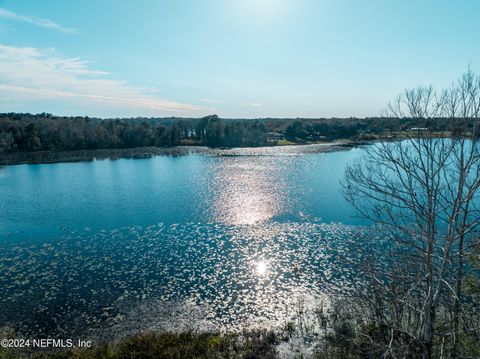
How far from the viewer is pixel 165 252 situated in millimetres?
24906

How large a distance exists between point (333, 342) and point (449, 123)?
10.0 m

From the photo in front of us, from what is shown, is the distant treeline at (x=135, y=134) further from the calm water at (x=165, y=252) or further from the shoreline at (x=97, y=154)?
the calm water at (x=165, y=252)

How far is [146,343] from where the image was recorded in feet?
45.2

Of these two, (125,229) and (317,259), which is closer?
(317,259)

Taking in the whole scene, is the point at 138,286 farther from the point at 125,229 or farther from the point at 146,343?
the point at 125,229

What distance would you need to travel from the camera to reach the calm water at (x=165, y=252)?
17.2 meters

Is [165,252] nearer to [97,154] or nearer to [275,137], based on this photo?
[97,154]

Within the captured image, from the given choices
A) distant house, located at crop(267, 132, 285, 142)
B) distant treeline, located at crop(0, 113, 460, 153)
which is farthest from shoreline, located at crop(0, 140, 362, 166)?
distant house, located at crop(267, 132, 285, 142)

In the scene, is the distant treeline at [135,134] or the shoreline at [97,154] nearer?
the shoreline at [97,154]

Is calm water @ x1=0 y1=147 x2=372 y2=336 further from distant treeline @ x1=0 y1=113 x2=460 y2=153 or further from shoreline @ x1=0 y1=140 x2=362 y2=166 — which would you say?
distant treeline @ x1=0 y1=113 x2=460 y2=153

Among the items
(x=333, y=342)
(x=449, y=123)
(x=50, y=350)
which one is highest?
(x=449, y=123)

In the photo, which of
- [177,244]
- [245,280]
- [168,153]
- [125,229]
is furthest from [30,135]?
[245,280]

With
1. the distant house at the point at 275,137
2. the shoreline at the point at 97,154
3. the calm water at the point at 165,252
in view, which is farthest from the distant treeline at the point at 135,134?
the calm water at the point at 165,252

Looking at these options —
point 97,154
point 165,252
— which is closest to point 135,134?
point 97,154
